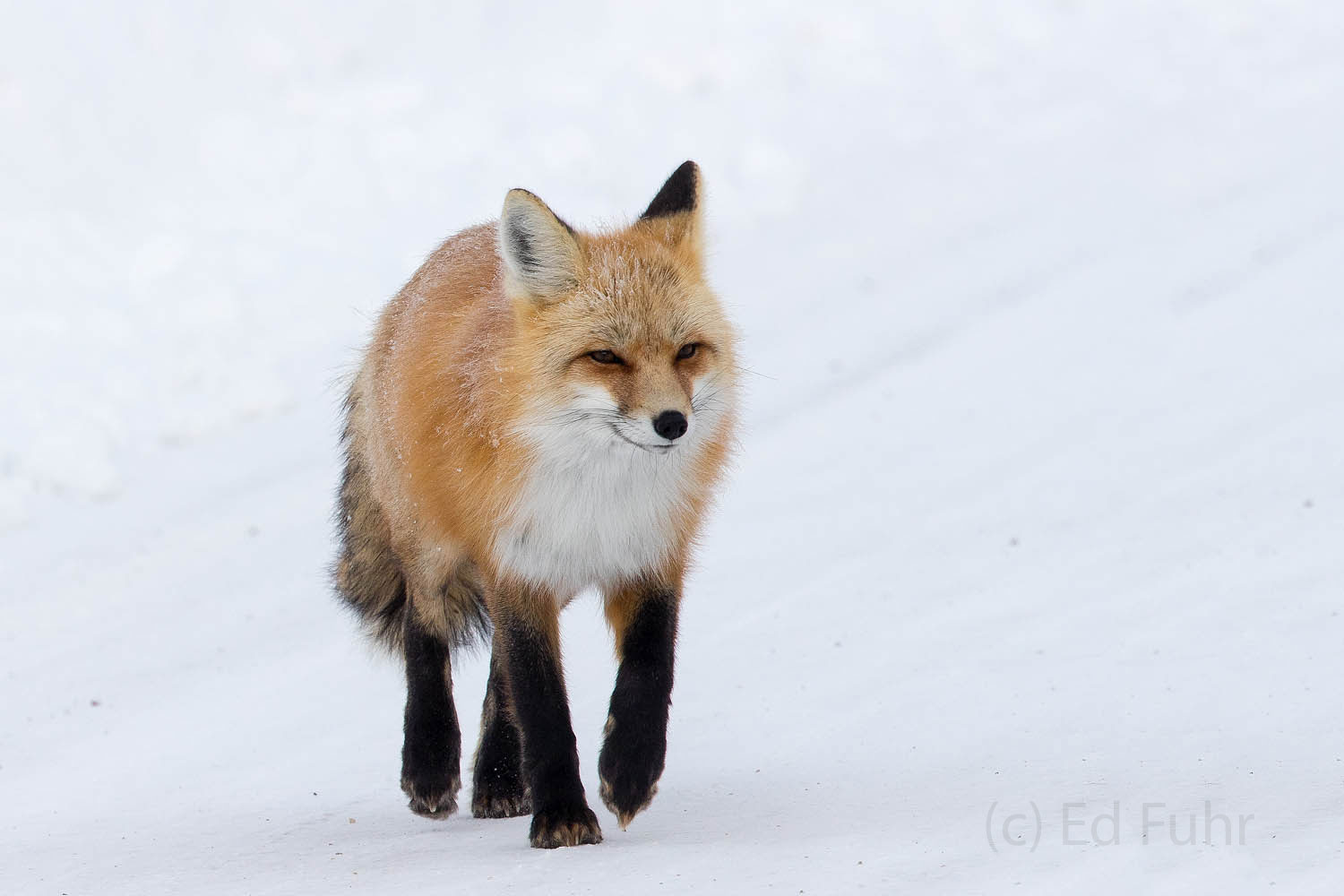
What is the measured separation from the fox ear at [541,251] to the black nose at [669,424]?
1.97 feet

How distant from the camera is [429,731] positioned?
16.1 ft

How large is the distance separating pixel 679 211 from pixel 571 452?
38.4 inches

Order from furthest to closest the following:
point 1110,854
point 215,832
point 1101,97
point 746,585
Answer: point 1101,97, point 746,585, point 215,832, point 1110,854

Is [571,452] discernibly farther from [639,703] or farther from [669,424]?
[639,703]

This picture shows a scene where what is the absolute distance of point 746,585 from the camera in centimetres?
710

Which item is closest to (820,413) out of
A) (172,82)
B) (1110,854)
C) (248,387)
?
(248,387)

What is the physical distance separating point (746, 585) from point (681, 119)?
7.90 metres

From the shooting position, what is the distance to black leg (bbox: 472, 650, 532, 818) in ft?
16.2

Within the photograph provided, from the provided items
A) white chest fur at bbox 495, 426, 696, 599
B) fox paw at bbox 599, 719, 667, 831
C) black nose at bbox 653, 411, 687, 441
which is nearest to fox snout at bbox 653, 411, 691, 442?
black nose at bbox 653, 411, 687, 441

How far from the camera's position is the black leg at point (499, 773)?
4.93 meters

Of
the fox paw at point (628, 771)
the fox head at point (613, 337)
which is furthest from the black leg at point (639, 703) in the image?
the fox head at point (613, 337)

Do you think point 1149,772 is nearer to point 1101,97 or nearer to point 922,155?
point 922,155

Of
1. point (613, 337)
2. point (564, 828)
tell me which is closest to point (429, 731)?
point (564, 828)

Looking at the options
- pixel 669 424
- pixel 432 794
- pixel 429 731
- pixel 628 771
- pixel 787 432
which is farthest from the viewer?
pixel 787 432
